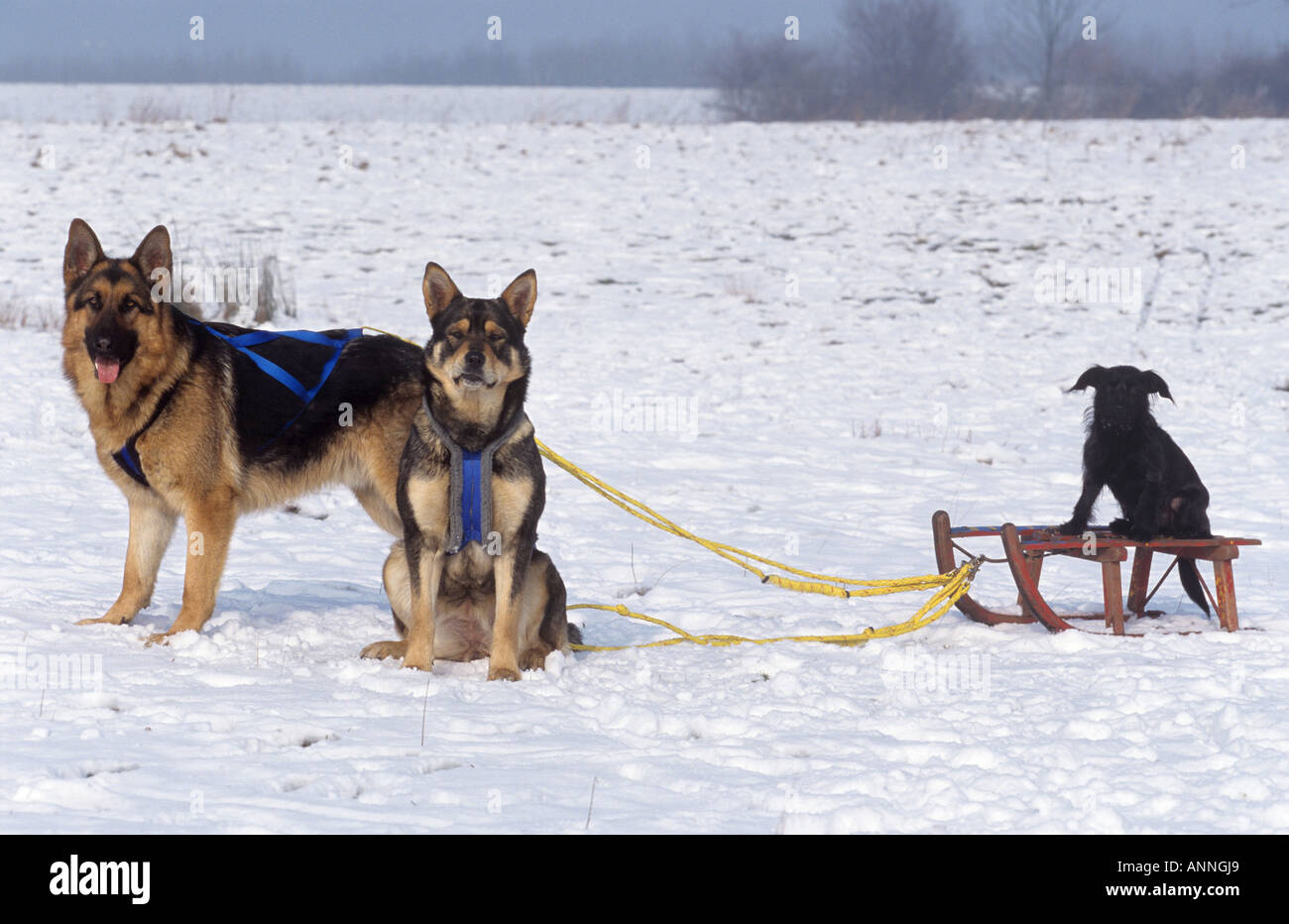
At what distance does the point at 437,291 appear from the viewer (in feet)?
16.8

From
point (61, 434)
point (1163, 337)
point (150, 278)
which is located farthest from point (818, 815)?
point (1163, 337)

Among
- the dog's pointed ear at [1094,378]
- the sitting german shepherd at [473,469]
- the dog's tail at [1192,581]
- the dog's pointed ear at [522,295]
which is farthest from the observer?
the dog's tail at [1192,581]

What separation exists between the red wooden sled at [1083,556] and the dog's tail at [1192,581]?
18 cm

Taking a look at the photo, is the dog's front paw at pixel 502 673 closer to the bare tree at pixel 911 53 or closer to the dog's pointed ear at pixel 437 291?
the dog's pointed ear at pixel 437 291

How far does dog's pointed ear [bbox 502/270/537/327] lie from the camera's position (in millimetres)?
5156

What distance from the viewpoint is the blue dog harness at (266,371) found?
17.6 feet

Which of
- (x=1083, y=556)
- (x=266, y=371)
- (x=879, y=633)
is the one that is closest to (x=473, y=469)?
(x=266, y=371)

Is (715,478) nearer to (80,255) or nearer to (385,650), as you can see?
(385,650)

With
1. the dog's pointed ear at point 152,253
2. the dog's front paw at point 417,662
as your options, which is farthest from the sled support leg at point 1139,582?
the dog's pointed ear at point 152,253

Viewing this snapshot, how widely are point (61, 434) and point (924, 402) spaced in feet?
29.4

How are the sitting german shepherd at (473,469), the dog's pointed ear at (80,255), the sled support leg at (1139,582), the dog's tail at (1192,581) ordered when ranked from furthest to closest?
the sled support leg at (1139,582)
the dog's tail at (1192,581)
the dog's pointed ear at (80,255)
the sitting german shepherd at (473,469)

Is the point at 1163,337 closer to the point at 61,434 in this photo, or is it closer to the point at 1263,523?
the point at 1263,523

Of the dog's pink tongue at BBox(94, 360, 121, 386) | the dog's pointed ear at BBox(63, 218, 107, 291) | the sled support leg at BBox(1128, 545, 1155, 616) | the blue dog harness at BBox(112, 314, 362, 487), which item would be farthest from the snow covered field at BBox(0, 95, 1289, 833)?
the dog's pointed ear at BBox(63, 218, 107, 291)
